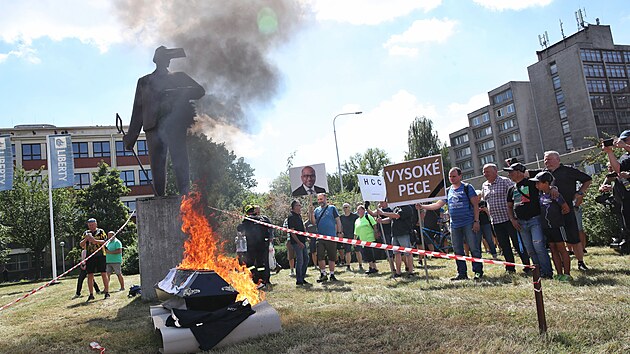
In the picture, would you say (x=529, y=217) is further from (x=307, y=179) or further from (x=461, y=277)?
(x=307, y=179)

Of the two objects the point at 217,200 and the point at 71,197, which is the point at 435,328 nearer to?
the point at 217,200

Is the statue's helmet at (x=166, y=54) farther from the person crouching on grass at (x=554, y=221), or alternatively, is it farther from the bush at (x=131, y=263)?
the bush at (x=131, y=263)

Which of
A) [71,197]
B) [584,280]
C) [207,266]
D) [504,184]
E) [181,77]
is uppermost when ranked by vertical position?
[71,197]

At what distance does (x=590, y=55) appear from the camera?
260 ft

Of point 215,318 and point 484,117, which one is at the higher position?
point 484,117

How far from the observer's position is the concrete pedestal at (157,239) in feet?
28.2

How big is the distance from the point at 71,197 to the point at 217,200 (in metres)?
34.7

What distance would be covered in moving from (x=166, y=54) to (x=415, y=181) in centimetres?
532

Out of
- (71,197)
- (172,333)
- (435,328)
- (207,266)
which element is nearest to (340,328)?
(435,328)

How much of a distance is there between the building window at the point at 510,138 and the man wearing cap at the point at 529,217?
8975 cm

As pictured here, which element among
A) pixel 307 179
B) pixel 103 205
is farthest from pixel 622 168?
pixel 103 205

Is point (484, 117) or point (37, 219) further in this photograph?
point (484, 117)

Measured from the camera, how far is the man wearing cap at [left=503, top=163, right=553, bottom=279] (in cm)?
715

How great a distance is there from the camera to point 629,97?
83.7m
